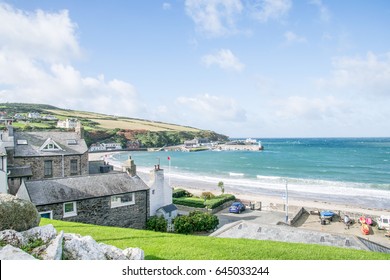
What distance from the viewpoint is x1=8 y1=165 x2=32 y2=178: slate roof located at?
80.1ft

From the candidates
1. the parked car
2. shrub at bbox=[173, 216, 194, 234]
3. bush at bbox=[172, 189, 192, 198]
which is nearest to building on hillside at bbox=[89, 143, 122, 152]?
bush at bbox=[172, 189, 192, 198]

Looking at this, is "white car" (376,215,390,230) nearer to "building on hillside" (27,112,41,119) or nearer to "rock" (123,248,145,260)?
"rock" (123,248,145,260)

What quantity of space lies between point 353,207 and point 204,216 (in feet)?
84.6

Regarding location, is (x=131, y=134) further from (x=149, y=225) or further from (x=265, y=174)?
(x=149, y=225)

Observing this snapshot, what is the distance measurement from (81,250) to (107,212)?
1382 centimetres

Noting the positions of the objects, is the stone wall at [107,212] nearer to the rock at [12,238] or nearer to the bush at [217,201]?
the rock at [12,238]

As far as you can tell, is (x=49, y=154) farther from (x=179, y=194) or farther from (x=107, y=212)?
(x=179, y=194)

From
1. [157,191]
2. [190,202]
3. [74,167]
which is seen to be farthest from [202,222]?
[74,167]

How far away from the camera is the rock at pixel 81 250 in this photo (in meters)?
6.62

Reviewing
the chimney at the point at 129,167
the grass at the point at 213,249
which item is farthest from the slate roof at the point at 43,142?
the grass at the point at 213,249

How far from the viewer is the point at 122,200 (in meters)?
21.0

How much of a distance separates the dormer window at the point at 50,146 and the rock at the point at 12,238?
2448 centimetres

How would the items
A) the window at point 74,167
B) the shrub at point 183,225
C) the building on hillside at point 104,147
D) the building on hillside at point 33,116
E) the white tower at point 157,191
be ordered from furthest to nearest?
the building on hillside at point 33,116
the building on hillside at point 104,147
the window at point 74,167
the white tower at point 157,191
the shrub at point 183,225

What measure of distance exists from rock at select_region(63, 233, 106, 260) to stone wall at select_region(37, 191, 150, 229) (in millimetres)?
12343
